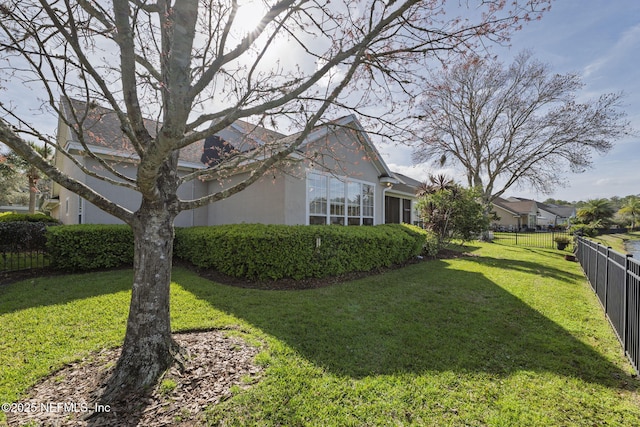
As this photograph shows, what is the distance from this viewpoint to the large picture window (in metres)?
10.3

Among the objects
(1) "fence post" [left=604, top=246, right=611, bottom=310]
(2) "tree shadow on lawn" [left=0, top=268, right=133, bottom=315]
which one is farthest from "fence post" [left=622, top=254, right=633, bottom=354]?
(2) "tree shadow on lawn" [left=0, top=268, right=133, bottom=315]

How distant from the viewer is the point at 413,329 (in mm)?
4770

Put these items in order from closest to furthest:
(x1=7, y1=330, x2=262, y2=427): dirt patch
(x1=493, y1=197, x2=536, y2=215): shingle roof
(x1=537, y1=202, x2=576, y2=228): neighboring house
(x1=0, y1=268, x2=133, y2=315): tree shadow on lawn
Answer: (x1=7, y1=330, x2=262, y2=427): dirt patch
(x1=0, y1=268, x2=133, y2=315): tree shadow on lawn
(x1=493, y1=197, x2=536, y2=215): shingle roof
(x1=537, y1=202, x2=576, y2=228): neighboring house

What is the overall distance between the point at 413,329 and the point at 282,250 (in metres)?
3.98

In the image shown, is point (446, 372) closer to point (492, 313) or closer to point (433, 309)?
point (433, 309)

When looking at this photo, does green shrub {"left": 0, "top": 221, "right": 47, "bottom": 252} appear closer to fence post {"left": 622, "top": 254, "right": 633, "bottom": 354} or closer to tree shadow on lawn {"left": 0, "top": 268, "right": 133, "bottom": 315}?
tree shadow on lawn {"left": 0, "top": 268, "right": 133, "bottom": 315}

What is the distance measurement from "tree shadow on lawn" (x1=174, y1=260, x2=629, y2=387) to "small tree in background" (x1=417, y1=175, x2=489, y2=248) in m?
6.68

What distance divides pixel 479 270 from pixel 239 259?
348 inches

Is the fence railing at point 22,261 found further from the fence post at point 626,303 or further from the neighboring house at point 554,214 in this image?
the neighboring house at point 554,214

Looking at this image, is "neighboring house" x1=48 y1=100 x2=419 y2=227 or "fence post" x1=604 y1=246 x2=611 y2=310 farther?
"neighboring house" x1=48 y1=100 x2=419 y2=227

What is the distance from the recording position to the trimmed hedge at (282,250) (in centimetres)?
748

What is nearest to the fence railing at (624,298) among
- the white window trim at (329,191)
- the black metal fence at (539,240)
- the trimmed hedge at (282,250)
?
the trimmed hedge at (282,250)

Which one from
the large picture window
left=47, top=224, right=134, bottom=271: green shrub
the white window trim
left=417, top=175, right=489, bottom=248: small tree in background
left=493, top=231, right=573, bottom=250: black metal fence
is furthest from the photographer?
left=493, top=231, right=573, bottom=250: black metal fence

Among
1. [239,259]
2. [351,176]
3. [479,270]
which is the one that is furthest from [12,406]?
[479,270]
